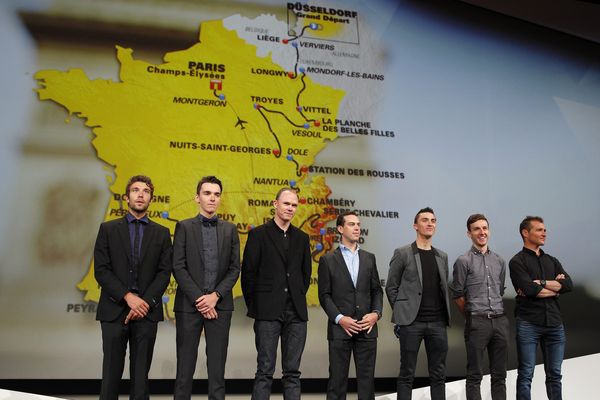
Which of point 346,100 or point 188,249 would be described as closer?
point 188,249

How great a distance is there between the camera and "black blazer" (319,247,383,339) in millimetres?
3400

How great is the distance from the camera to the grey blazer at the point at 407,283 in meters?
3.54

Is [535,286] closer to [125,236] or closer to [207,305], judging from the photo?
[207,305]

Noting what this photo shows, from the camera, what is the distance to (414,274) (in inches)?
142

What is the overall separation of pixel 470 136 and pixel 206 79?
228 cm

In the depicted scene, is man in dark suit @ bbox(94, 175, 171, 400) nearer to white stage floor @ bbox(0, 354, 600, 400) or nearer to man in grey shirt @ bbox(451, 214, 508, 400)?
white stage floor @ bbox(0, 354, 600, 400)

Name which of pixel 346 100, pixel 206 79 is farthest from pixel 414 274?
pixel 206 79

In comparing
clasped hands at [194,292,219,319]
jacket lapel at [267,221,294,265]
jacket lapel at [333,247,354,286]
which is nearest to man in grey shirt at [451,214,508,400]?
jacket lapel at [333,247,354,286]

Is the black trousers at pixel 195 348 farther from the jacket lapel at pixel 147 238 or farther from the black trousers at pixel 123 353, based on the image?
the jacket lapel at pixel 147 238

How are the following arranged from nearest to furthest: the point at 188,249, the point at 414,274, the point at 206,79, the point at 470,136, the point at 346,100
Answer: the point at 188,249 → the point at 414,274 → the point at 206,79 → the point at 346,100 → the point at 470,136

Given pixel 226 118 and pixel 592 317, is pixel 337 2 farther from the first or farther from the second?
pixel 592 317

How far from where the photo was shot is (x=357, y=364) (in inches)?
134

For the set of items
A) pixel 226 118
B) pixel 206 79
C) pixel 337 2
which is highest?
pixel 337 2

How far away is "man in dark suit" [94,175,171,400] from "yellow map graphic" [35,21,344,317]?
1.04 meters
